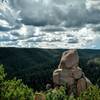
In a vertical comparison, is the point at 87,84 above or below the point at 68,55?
below

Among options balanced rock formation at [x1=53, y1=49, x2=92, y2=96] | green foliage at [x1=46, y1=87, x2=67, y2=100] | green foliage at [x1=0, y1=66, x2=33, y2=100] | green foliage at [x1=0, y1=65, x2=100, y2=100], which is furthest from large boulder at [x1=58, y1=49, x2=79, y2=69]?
green foliage at [x1=0, y1=66, x2=33, y2=100]

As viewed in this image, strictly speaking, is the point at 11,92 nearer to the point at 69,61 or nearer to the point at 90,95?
the point at 90,95

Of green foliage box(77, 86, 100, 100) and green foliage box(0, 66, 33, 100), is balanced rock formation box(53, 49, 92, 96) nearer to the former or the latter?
green foliage box(77, 86, 100, 100)

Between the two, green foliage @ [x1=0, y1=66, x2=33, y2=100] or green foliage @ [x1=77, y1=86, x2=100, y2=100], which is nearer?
green foliage @ [x1=0, y1=66, x2=33, y2=100]

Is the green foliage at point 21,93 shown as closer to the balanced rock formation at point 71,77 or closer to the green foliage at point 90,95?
the green foliage at point 90,95

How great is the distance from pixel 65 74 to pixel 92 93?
75.7 feet

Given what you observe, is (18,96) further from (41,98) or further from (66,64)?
(66,64)

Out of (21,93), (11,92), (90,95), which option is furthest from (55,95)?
(11,92)

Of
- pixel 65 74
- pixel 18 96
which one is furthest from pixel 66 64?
pixel 18 96

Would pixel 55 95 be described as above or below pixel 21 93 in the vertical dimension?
below

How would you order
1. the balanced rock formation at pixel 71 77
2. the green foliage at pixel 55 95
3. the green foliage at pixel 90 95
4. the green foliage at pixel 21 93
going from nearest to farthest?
the green foliage at pixel 21 93, the green foliage at pixel 90 95, the green foliage at pixel 55 95, the balanced rock formation at pixel 71 77

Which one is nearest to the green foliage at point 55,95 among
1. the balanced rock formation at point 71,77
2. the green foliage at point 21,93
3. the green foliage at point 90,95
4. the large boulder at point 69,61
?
the green foliage at point 21,93

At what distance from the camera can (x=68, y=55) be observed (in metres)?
136

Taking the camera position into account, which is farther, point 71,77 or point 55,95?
point 71,77
